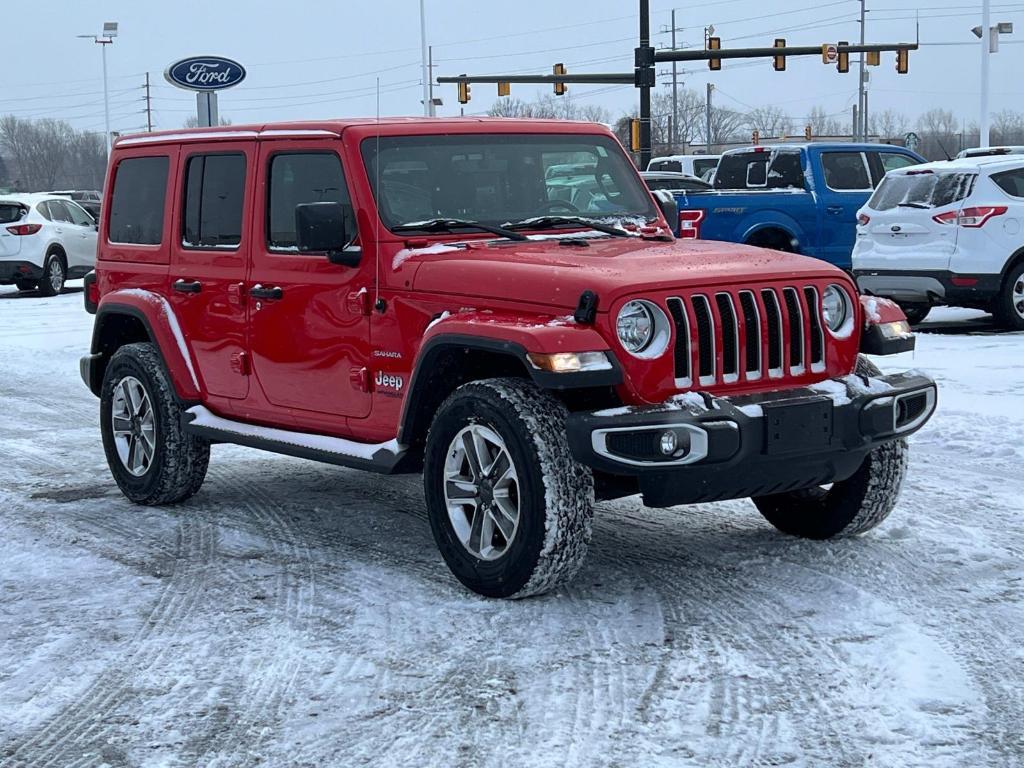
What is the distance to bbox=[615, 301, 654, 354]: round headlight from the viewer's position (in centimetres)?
519

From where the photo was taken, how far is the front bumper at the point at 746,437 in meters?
5.01

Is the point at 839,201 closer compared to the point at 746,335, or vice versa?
the point at 746,335

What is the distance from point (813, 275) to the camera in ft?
18.4

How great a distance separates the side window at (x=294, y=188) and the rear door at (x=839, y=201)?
1160 cm

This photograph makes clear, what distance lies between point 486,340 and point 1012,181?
1040cm

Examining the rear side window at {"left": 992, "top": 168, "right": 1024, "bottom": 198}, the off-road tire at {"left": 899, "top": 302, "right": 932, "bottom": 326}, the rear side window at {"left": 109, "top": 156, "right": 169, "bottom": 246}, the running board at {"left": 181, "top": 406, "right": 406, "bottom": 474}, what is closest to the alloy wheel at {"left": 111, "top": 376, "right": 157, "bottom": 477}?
the running board at {"left": 181, "top": 406, "right": 406, "bottom": 474}

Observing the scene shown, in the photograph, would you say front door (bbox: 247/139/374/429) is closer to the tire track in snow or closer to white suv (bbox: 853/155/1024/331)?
the tire track in snow

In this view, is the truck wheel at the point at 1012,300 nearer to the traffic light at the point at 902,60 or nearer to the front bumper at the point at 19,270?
the front bumper at the point at 19,270

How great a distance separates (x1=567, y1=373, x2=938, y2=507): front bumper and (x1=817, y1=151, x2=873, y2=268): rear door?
12.0 meters

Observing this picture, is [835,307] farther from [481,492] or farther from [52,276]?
[52,276]

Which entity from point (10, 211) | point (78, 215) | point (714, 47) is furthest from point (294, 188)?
point (714, 47)

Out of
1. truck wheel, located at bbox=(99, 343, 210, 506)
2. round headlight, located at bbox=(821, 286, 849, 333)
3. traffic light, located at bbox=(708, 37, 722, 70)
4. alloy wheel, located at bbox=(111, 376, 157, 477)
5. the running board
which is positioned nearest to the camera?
round headlight, located at bbox=(821, 286, 849, 333)

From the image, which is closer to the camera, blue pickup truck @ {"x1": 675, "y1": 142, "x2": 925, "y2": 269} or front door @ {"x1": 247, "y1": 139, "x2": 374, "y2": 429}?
front door @ {"x1": 247, "y1": 139, "x2": 374, "y2": 429}

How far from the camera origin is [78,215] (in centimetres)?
2436
